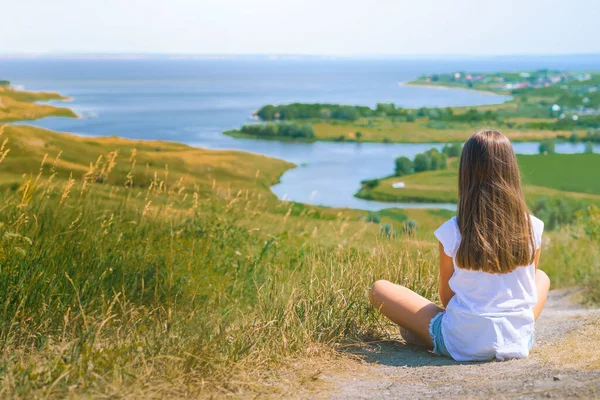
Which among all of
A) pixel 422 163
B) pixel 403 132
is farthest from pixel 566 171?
pixel 403 132

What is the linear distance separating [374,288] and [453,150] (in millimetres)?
30634

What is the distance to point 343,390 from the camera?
2.59 m

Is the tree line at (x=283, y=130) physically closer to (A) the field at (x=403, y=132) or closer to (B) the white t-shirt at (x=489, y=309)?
(A) the field at (x=403, y=132)

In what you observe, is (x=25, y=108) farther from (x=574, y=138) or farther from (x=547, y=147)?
(x=574, y=138)

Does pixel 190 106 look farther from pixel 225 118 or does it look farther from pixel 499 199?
pixel 499 199

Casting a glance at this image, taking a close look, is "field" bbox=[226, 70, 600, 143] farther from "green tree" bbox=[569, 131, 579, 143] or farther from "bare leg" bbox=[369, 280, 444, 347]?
"bare leg" bbox=[369, 280, 444, 347]

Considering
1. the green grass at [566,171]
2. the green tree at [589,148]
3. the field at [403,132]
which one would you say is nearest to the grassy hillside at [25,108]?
the field at [403,132]

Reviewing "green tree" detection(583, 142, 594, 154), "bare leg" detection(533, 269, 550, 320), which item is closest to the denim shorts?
"bare leg" detection(533, 269, 550, 320)

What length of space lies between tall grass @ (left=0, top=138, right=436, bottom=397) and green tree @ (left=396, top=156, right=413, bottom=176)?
23877mm

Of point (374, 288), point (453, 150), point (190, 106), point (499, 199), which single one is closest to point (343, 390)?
point (374, 288)

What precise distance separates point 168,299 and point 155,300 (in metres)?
0.10

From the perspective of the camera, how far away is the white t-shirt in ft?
9.09

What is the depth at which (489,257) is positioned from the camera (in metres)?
2.73

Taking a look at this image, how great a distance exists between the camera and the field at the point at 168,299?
2488 millimetres
